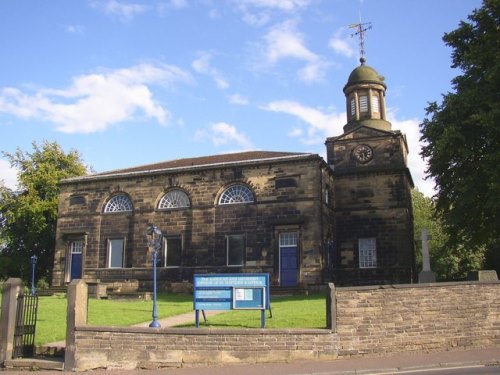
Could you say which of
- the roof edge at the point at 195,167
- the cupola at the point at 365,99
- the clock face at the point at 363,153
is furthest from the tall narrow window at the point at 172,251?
the cupola at the point at 365,99

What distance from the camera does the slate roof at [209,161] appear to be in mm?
29016

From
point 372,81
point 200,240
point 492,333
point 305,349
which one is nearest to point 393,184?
point 372,81

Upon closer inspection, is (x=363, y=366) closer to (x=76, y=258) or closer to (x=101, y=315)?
(x=101, y=315)

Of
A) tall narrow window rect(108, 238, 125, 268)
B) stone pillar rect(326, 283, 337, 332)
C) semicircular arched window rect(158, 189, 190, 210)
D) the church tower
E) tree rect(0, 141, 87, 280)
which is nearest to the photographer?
stone pillar rect(326, 283, 337, 332)

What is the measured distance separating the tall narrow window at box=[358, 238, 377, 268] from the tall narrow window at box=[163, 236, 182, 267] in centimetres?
1101

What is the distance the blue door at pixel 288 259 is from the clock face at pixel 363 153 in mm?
7486

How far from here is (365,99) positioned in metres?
33.7

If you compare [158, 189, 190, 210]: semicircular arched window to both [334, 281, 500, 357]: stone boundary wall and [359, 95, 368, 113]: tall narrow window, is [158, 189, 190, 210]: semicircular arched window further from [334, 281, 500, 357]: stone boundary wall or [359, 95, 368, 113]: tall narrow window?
[334, 281, 500, 357]: stone boundary wall

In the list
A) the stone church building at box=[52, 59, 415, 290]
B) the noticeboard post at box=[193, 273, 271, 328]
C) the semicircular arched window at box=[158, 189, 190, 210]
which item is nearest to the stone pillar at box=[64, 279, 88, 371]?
the noticeboard post at box=[193, 273, 271, 328]

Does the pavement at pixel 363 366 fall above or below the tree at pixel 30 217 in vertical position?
below

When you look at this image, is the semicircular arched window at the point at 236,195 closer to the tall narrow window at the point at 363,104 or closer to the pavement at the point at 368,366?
the tall narrow window at the point at 363,104

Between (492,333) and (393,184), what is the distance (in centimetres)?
1794

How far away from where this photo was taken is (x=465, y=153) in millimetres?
19578

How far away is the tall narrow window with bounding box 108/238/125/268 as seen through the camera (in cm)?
3120
